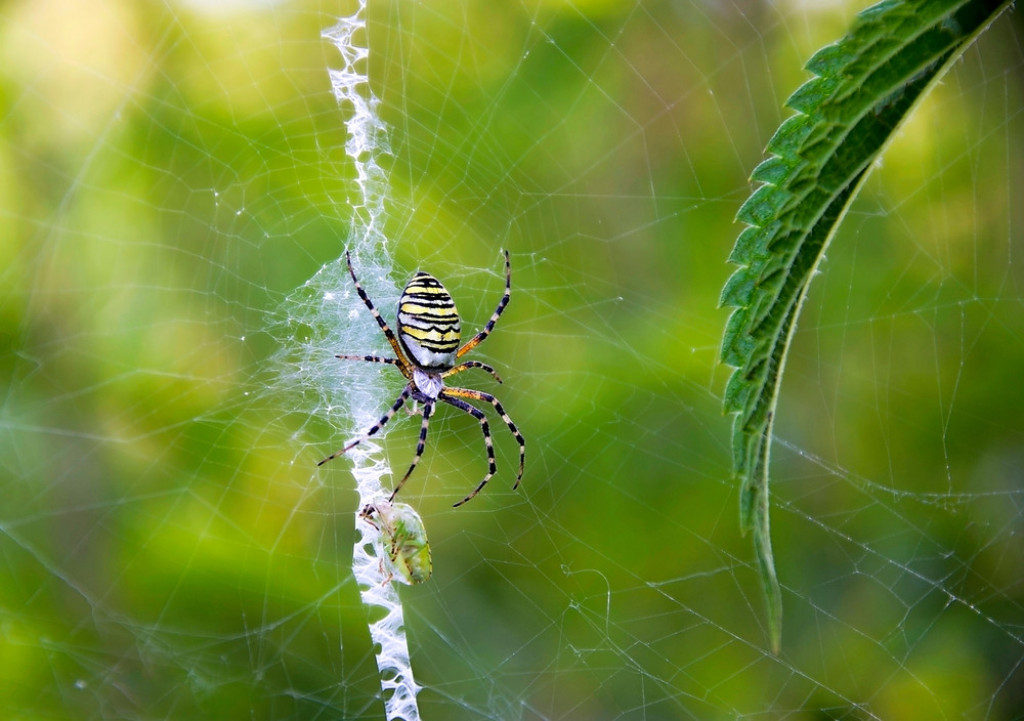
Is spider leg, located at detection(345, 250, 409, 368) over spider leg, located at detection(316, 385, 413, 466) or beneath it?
over

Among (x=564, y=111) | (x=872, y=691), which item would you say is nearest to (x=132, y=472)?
(x=564, y=111)

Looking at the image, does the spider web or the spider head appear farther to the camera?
the spider head

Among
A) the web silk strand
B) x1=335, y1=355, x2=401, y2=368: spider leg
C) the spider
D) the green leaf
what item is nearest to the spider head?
the spider

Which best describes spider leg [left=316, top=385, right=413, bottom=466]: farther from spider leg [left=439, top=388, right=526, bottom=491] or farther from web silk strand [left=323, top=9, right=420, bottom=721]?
spider leg [left=439, top=388, right=526, bottom=491]

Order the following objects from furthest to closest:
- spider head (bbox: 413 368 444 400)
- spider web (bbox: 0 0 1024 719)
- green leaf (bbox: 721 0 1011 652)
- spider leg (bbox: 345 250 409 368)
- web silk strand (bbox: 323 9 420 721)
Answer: spider head (bbox: 413 368 444 400), spider leg (bbox: 345 250 409 368), web silk strand (bbox: 323 9 420 721), spider web (bbox: 0 0 1024 719), green leaf (bbox: 721 0 1011 652)

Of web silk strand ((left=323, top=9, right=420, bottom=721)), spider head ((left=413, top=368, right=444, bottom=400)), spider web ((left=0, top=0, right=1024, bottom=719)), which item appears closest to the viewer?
spider web ((left=0, top=0, right=1024, bottom=719))

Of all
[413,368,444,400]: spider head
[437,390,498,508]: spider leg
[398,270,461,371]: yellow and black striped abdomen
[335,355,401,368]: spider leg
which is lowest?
[437,390,498,508]: spider leg

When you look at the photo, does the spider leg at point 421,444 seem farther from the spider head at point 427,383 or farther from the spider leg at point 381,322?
the spider leg at point 381,322

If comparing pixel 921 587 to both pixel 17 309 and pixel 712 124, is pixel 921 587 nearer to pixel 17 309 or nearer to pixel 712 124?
pixel 712 124

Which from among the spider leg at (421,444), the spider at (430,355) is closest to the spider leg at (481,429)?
the spider at (430,355)
